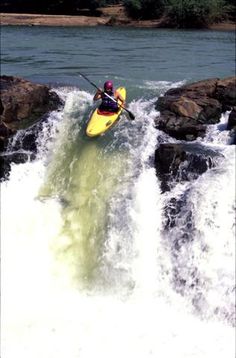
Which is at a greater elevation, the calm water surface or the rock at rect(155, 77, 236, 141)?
the rock at rect(155, 77, 236, 141)

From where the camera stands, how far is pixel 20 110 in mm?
13625

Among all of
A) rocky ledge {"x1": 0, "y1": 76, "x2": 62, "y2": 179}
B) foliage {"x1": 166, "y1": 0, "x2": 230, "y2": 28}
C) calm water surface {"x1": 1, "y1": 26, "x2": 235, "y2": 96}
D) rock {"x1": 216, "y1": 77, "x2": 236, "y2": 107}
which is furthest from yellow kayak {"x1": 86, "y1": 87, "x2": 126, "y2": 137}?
foliage {"x1": 166, "y1": 0, "x2": 230, "y2": 28}

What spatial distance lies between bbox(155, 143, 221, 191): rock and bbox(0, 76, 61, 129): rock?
385 cm

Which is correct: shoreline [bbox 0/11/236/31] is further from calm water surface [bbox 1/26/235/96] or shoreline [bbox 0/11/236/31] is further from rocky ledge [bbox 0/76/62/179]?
rocky ledge [bbox 0/76/62/179]

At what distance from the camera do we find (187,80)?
19.8m

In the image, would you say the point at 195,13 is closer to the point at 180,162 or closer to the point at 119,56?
the point at 119,56

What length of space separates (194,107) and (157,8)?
38.8 meters

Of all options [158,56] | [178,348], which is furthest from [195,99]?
[158,56]

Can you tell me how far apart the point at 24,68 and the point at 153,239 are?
45.2ft

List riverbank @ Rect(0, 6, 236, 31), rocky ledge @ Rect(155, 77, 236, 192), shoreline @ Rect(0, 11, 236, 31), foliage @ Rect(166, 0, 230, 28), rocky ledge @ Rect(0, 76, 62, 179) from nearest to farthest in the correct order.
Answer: rocky ledge @ Rect(155, 77, 236, 192) → rocky ledge @ Rect(0, 76, 62, 179) → foliage @ Rect(166, 0, 230, 28) → riverbank @ Rect(0, 6, 236, 31) → shoreline @ Rect(0, 11, 236, 31)

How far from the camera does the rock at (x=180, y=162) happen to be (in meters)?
11.1

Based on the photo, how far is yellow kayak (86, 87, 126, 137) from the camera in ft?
42.0

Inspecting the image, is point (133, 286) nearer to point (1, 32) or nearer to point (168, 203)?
point (168, 203)

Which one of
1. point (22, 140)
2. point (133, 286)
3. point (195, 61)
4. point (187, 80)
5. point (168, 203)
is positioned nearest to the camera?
point (133, 286)
